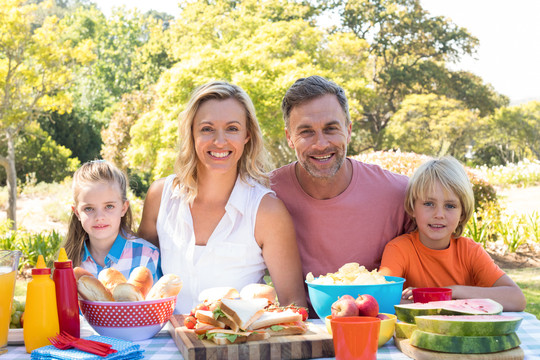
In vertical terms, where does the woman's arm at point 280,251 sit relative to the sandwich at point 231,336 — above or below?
above

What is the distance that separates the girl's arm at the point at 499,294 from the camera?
2.69m

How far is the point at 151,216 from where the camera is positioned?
3.37 m

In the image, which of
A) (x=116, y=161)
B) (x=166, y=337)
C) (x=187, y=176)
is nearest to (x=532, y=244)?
(x=187, y=176)

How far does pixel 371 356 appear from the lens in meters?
1.81

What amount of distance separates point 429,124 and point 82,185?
23.9 metres

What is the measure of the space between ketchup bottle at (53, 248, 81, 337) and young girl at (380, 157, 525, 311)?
157 cm

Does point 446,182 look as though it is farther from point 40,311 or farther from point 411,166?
point 411,166

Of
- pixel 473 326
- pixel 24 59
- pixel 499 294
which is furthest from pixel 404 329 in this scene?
pixel 24 59

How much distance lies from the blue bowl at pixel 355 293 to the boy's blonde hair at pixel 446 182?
906 mm

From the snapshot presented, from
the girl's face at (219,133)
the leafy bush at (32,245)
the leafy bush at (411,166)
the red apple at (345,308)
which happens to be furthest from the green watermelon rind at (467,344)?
the leafy bush at (32,245)

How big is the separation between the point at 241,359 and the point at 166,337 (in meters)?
0.50

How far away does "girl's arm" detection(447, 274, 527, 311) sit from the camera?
2.69m

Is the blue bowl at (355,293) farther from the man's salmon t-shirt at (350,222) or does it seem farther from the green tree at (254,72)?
the green tree at (254,72)

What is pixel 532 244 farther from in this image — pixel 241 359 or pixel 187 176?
pixel 241 359
